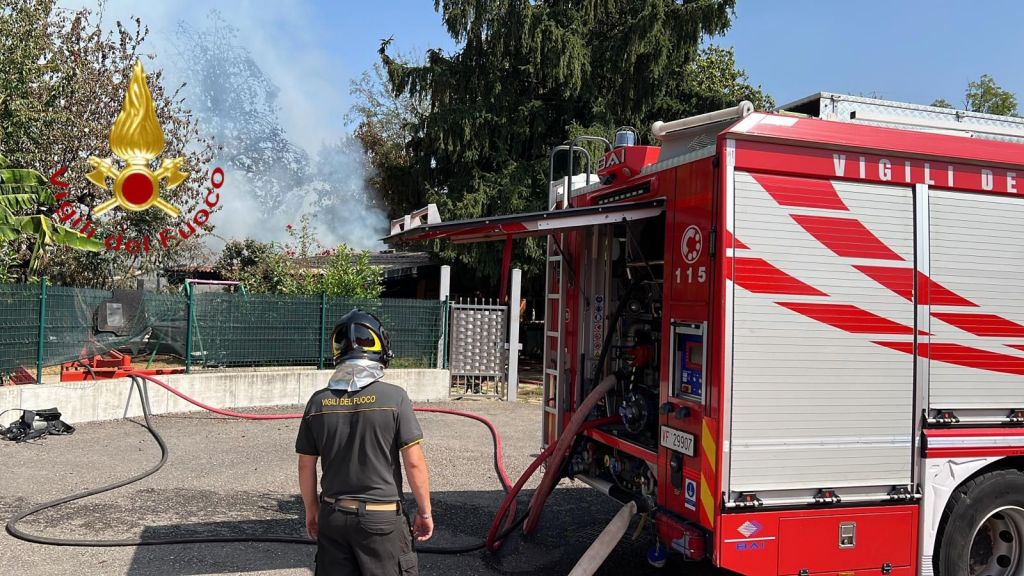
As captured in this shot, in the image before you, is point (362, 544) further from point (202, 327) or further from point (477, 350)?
point (477, 350)

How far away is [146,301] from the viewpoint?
12.6 metres

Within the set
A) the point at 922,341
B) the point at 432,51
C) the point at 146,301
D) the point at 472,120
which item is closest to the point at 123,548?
the point at 922,341

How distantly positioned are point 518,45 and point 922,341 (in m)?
16.7

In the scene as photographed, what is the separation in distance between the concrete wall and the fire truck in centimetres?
794

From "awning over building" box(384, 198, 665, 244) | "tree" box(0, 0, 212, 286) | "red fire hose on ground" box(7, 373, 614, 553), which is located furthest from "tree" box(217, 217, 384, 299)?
"awning over building" box(384, 198, 665, 244)

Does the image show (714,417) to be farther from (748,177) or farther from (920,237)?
(920,237)

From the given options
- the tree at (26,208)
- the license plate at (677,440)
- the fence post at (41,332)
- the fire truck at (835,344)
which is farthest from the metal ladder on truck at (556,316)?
the tree at (26,208)

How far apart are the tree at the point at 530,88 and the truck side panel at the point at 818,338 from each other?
1438cm

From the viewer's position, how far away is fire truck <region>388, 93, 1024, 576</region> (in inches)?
167

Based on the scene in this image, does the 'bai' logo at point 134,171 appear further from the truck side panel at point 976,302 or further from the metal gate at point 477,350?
the truck side panel at point 976,302

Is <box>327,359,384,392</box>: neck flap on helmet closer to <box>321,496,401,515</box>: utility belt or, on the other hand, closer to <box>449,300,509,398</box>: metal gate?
<box>321,496,401,515</box>: utility belt

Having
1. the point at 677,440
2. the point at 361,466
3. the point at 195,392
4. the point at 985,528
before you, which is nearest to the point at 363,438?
the point at 361,466

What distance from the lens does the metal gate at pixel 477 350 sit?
586 inches

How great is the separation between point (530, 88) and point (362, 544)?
61.3ft
